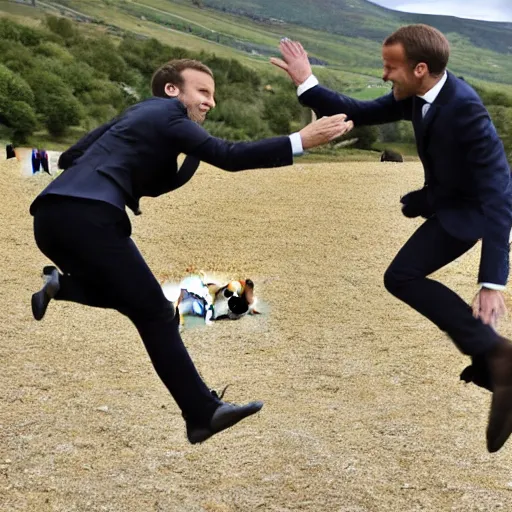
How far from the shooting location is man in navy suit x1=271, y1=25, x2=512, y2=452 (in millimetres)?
2574

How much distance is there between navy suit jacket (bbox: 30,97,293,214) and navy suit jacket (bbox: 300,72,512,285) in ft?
1.89

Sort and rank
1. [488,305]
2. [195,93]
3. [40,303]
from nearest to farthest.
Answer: [488,305] < [195,93] < [40,303]

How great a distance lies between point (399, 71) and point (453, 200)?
1.74 feet

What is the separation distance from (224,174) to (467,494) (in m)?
9.47

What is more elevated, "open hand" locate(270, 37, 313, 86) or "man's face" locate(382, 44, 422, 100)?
"man's face" locate(382, 44, 422, 100)

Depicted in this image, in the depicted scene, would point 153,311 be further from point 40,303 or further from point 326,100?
point 326,100

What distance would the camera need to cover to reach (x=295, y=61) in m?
3.08

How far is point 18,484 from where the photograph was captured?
4.20 m

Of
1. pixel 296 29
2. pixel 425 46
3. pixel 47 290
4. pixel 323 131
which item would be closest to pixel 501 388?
pixel 323 131

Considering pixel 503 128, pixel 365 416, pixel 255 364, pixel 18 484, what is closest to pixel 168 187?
pixel 18 484

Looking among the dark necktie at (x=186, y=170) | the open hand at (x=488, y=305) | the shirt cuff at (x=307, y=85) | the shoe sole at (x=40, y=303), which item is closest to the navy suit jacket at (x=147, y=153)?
the dark necktie at (x=186, y=170)

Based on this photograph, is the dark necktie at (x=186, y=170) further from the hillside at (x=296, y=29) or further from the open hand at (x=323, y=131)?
the hillside at (x=296, y=29)

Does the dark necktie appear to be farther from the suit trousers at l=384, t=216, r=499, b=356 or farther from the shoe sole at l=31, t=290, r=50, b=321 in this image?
the suit trousers at l=384, t=216, r=499, b=356

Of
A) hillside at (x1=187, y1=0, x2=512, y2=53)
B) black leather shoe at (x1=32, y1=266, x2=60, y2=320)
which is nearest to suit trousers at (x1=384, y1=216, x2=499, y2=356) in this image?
black leather shoe at (x1=32, y1=266, x2=60, y2=320)
